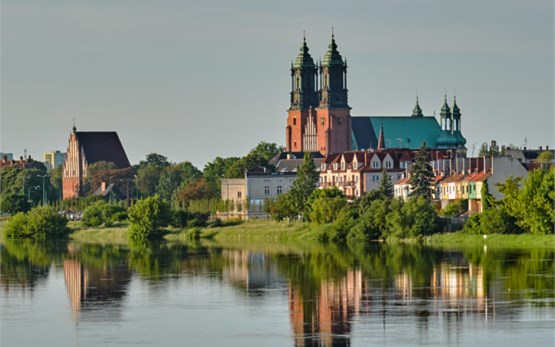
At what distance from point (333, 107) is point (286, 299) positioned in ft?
404

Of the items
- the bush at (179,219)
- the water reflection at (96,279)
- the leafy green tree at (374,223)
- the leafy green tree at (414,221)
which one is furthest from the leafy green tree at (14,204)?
the leafy green tree at (414,221)

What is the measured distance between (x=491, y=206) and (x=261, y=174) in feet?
169

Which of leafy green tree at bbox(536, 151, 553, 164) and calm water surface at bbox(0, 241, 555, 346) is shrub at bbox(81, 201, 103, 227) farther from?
calm water surface at bbox(0, 241, 555, 346)

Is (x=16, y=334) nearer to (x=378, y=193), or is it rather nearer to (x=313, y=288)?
(x=313, y=288)

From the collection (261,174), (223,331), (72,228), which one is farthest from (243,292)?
(261,174)

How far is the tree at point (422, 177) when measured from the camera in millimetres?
117750

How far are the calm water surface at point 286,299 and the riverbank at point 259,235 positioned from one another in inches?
228

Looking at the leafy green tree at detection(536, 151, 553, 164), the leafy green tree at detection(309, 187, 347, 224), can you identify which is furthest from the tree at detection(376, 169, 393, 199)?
the leafy green tree at detection(536, 151, 553, 164)

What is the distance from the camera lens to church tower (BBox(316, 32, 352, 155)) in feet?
596

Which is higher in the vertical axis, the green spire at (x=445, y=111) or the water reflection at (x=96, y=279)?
the green spire at (x=445, y=111)

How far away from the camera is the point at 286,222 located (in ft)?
398

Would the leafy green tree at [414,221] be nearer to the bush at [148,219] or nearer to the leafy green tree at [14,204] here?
the bush at [148,219]

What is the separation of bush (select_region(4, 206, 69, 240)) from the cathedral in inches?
2213

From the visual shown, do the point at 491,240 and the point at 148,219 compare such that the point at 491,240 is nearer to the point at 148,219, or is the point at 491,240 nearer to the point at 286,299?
the point at 148,219
